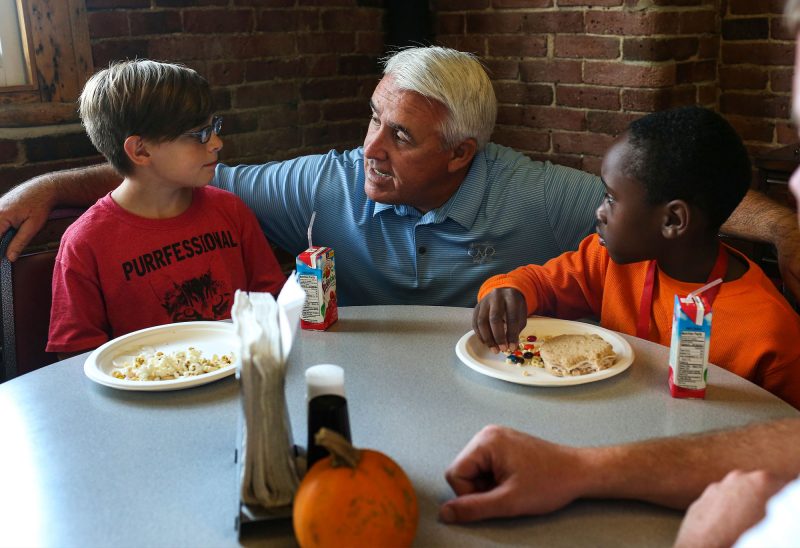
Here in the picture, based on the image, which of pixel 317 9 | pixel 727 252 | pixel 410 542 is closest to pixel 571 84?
pixel 317 9

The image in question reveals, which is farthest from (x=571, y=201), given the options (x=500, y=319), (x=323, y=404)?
(x=323, y=404)

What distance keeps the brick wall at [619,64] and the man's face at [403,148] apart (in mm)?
1195

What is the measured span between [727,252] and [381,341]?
726 millimetres

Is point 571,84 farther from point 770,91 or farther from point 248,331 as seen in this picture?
point 248,331

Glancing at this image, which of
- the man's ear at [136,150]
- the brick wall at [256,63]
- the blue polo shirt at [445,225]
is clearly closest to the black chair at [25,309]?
the man's ear at [136,150]

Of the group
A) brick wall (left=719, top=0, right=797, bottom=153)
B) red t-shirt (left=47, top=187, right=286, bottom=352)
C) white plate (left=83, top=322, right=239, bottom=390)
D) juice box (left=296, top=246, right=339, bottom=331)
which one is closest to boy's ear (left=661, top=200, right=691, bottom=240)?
juice box (left=296, top=246, right=339, bottom=331)

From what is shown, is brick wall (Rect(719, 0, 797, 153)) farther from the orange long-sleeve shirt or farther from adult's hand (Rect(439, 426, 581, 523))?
adult's hand (Rect(439, 426, 581, 523))

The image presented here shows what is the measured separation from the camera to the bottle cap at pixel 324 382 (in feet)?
3.16

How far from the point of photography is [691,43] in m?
2.97

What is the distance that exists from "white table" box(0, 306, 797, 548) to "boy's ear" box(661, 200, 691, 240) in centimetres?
24

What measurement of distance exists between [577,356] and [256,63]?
2118 mm

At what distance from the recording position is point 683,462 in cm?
105

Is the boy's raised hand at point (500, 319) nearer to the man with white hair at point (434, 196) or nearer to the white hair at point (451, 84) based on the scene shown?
the man with white hair at point (434, 196)

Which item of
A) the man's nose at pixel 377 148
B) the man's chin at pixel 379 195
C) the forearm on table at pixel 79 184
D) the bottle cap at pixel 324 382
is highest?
the man's nose at pixel 377 148
